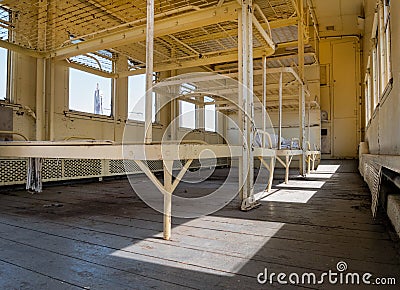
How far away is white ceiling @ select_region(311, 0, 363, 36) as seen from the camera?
8.02 meters

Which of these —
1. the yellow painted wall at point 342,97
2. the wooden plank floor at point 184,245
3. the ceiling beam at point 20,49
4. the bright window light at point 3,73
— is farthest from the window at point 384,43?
the yellow painted wall at point 342,97

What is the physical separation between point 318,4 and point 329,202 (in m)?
7.17

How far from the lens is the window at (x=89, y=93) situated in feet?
14.9

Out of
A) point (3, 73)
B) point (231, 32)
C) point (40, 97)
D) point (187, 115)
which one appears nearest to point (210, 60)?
point (231, 32)

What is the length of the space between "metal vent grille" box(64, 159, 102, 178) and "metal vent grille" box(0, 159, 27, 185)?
590 mm

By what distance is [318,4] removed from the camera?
8141 mm

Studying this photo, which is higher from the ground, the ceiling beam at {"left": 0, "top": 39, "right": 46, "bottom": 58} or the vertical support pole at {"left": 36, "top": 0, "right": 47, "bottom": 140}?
the ceiling beam at {"left": 0, "top": 39, "right": 46, "bottom": 58}

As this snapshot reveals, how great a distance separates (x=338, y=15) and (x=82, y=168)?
830 centimetres

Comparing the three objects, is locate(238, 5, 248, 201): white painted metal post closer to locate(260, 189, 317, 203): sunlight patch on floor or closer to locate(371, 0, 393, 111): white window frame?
locate(260, 189, 317, 203): sunlight patch on floor

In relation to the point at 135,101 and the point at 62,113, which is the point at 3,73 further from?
the point at 135,101

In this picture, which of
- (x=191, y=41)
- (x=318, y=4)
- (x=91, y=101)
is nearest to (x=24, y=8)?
(x=91, y=101)

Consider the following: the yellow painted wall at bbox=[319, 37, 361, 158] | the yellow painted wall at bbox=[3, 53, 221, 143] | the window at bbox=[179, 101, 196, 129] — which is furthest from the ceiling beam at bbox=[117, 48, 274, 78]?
the yellow painted wall at bbox=[319, 37, 361, 158]

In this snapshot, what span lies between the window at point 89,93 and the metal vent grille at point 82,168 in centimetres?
81

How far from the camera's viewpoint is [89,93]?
15.9 ft
